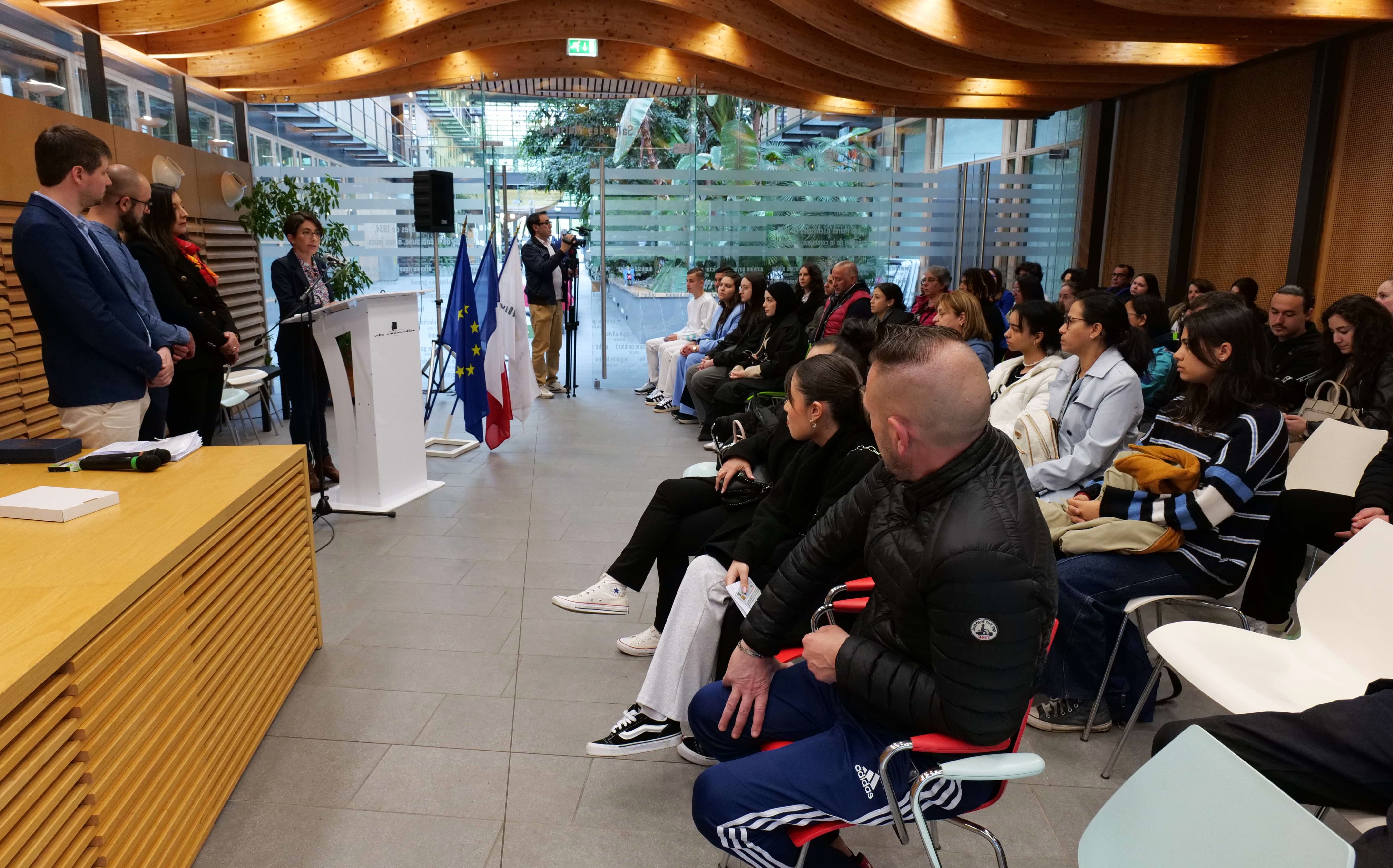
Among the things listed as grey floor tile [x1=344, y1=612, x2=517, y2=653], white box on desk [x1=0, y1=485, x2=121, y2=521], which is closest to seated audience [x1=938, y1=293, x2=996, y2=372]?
grey floor tile [x1=344, y1=612, x2=517, y2=653]

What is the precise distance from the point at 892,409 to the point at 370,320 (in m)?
3.58

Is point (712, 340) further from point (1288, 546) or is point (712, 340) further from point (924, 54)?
point (1288, 546)

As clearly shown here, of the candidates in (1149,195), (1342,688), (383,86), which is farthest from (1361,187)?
(383,86)

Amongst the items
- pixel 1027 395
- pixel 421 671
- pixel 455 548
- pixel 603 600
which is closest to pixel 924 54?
pixel 1027 395

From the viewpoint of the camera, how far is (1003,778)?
1.47 m

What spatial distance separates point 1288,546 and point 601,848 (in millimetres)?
2802

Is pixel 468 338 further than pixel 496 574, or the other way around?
pixel 468 338

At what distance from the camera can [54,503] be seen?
2.25m

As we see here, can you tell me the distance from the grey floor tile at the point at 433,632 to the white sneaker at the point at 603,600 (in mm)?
259

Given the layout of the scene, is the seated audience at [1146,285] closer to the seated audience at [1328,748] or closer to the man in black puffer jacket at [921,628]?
the seated audience at [1328,748]

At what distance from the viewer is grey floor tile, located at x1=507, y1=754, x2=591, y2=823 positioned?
2.30m

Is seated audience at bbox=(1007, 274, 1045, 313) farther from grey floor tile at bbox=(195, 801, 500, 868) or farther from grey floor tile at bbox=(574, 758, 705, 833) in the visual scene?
grey floor tile at bbox=(195, 801, 500, 868)

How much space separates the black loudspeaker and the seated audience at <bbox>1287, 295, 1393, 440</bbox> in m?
5.54

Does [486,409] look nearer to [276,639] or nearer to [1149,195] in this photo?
[276,639]
